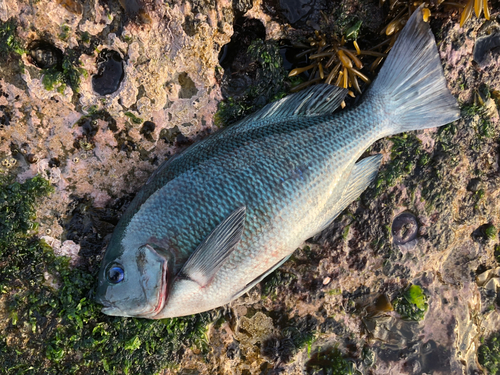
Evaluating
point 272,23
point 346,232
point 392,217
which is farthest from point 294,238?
point 272,23

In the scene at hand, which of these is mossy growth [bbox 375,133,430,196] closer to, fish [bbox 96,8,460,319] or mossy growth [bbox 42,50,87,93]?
fish [bbox 96,8,460,319]

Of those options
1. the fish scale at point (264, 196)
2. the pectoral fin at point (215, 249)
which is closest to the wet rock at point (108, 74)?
the fish scale at point (264, 196)

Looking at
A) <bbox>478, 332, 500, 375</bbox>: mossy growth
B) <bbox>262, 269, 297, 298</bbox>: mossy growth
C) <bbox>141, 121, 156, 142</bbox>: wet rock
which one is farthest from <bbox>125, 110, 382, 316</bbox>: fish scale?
<bbox>478, 332, 500, 375</bbox>: mossy growth

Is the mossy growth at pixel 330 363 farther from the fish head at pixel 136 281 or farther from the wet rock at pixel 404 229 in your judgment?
the fish head at pixel 136 281

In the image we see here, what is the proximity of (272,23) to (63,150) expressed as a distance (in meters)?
1.84

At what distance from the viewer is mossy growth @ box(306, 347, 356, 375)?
2.62 metres

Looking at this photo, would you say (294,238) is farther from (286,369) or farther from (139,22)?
(139,22)

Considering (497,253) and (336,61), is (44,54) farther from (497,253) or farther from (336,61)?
(497,253)

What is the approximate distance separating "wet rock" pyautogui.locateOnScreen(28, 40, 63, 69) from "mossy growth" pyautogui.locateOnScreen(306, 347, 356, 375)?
9.73 ft

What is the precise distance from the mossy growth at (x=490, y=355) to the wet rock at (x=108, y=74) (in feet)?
12.8

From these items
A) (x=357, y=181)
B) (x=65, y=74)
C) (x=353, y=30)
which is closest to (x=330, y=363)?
(x=357, y=181)

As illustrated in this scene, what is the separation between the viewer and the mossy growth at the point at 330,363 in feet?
8.59

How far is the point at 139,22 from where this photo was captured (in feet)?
7.33

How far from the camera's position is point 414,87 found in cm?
250
